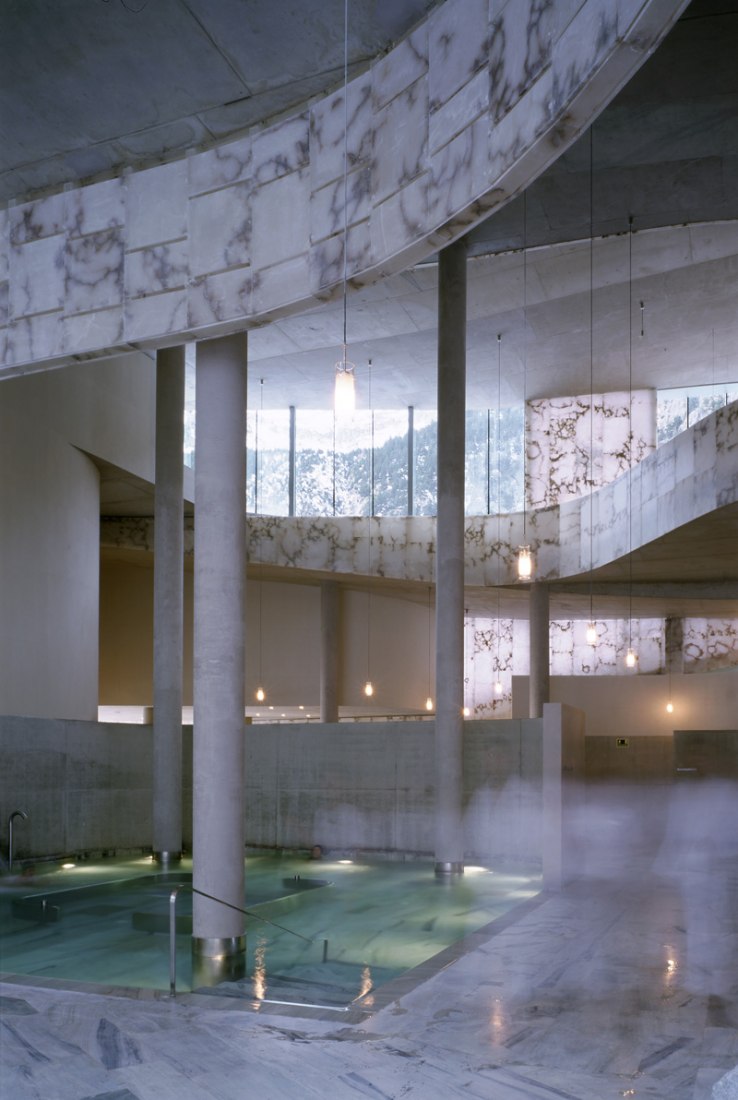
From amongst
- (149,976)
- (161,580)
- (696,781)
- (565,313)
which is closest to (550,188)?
(565,313)

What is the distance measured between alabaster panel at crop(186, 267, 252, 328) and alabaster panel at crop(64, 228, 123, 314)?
28.7 inches

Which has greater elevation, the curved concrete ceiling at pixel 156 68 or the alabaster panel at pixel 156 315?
the curved concrete ceiling at pixel 156 68

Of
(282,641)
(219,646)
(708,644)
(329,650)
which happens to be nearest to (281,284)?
(219,646)

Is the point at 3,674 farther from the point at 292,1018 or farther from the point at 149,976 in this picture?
the point at 292,1018

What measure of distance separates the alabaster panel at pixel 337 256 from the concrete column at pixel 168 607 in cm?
911

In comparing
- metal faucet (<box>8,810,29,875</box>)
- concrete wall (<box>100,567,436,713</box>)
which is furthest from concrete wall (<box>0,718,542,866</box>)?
concrete wall (<box>100,567,436,713</box>)

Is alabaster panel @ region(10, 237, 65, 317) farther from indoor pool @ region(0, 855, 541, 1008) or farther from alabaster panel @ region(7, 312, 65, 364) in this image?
indoor pool @ region(0, 855, 541, 1008)

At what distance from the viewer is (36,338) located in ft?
32.3

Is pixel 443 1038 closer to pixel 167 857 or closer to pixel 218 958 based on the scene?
pixel 218 958

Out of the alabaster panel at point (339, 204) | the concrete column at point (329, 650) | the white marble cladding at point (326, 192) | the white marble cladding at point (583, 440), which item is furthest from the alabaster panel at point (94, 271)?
the white marble cladding at point (583, 440)

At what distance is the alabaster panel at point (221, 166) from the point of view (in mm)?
9180

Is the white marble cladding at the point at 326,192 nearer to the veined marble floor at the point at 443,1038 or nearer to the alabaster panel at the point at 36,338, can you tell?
the alabaster panel at the point at 36,338

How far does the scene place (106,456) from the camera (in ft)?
59.9

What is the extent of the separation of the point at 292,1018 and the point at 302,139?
6226mm
